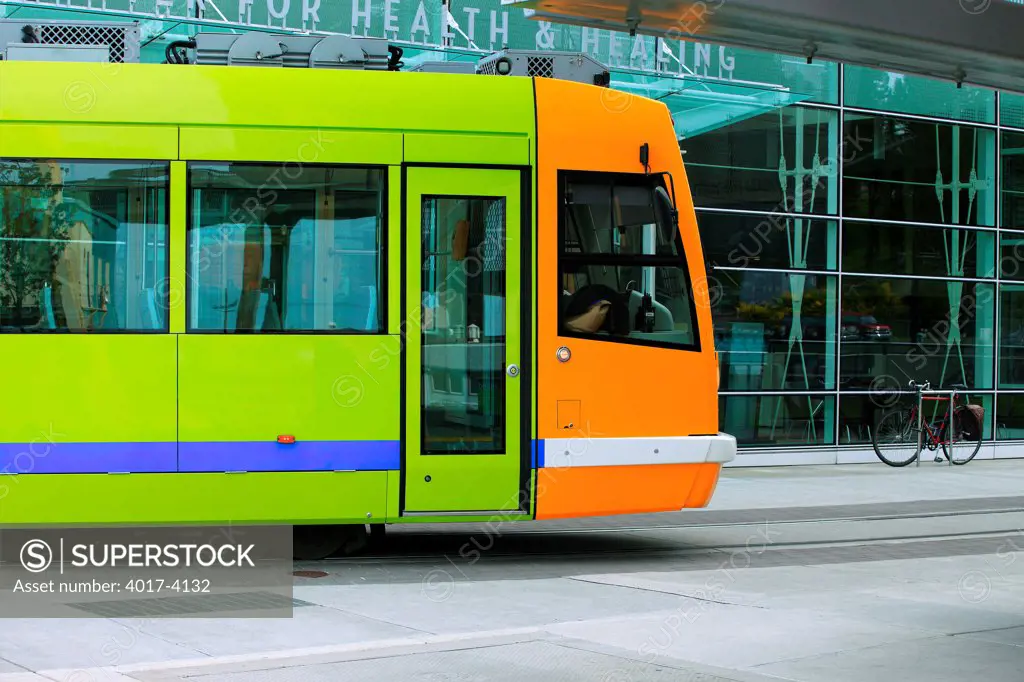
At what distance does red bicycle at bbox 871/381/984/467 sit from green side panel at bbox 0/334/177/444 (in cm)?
1260

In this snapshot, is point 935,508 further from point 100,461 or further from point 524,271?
point 100,461

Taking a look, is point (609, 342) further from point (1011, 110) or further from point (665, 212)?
point (1011, 110)

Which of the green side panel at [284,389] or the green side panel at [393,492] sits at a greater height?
the green side panel at [284,389]

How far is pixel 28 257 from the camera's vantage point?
9.36 m

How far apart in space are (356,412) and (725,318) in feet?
33.4

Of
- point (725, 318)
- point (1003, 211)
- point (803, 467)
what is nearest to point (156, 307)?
point (725, 318)

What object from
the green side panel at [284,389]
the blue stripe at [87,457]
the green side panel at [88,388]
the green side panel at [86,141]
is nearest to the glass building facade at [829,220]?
the green side panel at [86,141]

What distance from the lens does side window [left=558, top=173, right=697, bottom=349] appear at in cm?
990

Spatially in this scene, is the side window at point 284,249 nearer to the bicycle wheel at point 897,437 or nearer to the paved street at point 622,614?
the paved street at point 622,614

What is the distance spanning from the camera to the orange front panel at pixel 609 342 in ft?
32.2

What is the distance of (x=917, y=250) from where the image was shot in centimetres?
2088

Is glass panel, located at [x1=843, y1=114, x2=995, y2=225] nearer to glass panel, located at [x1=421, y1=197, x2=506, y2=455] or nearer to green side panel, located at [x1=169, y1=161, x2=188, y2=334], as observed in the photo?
glass panel, located at [x1=421, y1=197, x2=506, y2=455]

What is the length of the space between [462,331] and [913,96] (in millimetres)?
13035

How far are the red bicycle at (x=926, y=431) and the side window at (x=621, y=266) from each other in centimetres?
1033
